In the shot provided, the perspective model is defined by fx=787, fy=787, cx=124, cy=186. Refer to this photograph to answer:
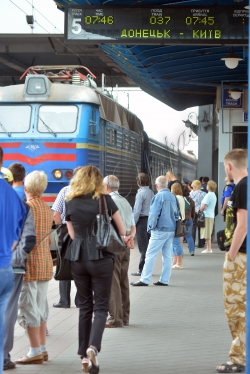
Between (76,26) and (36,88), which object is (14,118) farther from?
(76,26)

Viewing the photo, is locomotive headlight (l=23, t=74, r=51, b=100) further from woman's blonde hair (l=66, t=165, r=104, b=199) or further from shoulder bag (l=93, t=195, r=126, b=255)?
shoulder bag (l=93, t=195, r=126, b=255)

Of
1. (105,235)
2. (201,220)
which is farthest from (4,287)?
(201,220)

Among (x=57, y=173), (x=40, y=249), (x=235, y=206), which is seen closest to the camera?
(x=235, y=206)

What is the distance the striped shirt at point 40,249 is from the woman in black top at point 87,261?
17.1 inches

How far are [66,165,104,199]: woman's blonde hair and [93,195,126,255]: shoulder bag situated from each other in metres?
0.08

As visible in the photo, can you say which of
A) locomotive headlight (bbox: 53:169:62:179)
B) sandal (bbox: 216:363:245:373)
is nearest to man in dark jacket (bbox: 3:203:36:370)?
sandal (bbox: 216:363:245:373)

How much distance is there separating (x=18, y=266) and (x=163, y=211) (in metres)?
5.87

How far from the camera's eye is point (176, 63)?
1739 cm

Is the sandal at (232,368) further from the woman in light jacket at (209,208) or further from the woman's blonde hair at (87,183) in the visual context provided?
the woman in light jacket at (209,208)

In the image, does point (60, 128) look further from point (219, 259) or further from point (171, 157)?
point (171, 157)

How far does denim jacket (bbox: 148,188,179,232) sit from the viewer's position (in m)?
12.5

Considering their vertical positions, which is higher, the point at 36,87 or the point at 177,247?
the point at 36,87

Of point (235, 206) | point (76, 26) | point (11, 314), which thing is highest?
point (76, 26)

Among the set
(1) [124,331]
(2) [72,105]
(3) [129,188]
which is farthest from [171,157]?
(1) [124,331]
